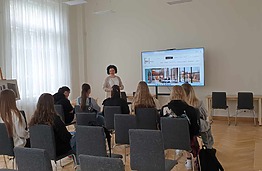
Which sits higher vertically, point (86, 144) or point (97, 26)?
point (97, 26)

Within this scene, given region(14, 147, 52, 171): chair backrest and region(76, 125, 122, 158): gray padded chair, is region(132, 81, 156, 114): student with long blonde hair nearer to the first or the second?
region(76, 125, 122, 158): gray padded chair

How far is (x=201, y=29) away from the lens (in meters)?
8.12

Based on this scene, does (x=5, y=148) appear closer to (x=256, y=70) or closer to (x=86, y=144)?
(x=86, y=144)

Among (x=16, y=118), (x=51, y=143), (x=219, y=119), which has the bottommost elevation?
(x=219, y=119)

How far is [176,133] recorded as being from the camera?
3.50 m

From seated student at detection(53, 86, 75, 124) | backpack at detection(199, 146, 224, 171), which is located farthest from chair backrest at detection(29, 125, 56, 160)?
seated student at detection(53, 86, 75, 124)

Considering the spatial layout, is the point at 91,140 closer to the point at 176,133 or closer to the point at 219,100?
the point at 176,133

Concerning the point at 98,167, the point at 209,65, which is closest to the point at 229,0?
the point at 209,65

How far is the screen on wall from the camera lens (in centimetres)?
790

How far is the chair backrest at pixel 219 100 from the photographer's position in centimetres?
728

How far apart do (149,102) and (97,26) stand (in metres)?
5.81

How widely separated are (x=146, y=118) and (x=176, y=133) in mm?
941

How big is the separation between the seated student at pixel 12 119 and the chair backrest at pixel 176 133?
172 cm

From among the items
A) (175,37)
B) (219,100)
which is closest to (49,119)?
A: (219,100)
